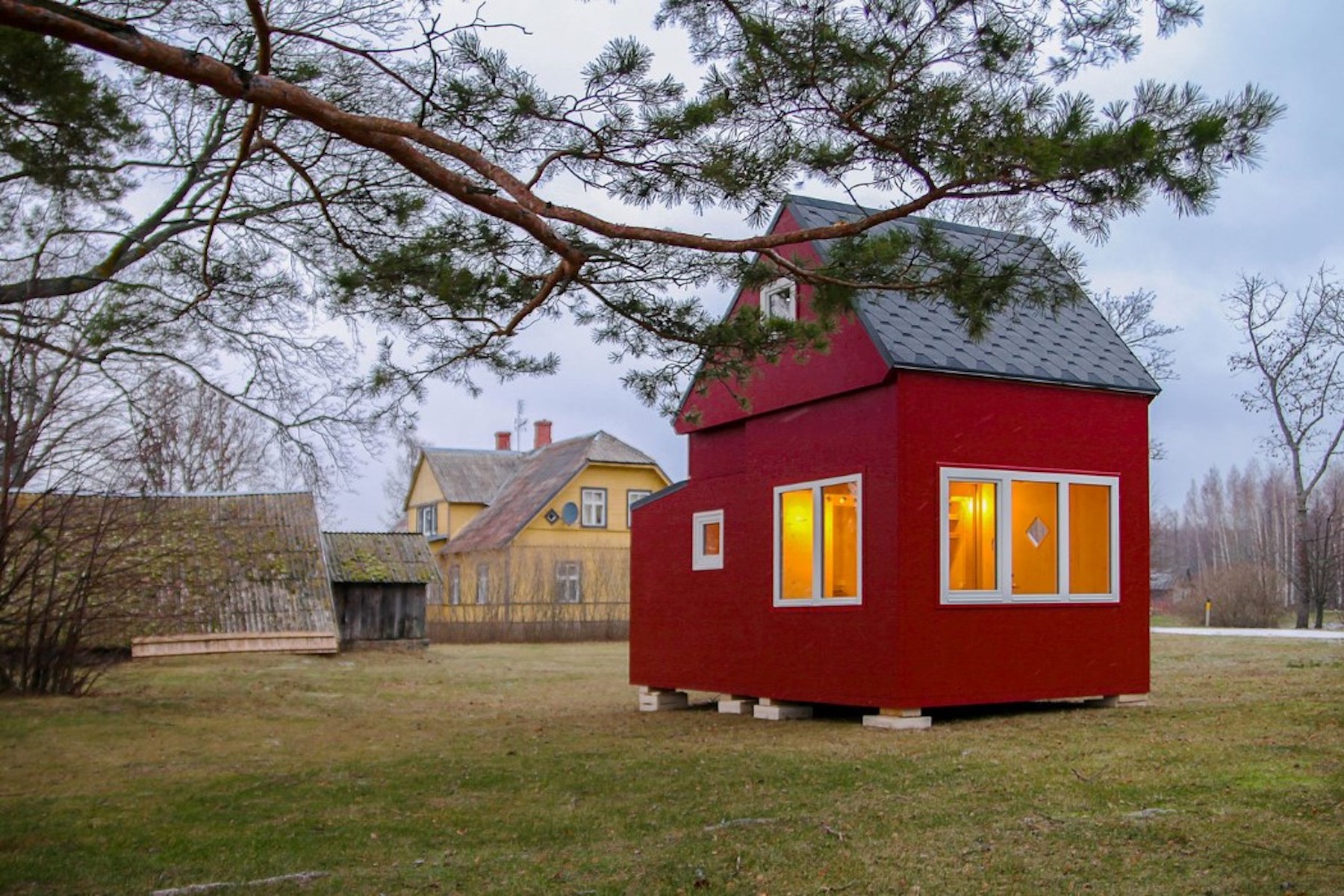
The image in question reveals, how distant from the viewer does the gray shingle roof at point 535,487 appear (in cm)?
3790

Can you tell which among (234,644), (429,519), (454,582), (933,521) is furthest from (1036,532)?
(429,519)

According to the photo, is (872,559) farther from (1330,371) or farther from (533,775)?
(1330,371)

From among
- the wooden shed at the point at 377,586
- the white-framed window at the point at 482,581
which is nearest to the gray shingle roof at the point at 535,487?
the white-framed window at the point at 482,581

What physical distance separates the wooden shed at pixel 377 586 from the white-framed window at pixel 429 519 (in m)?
16.8

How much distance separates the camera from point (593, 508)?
39.2 meters

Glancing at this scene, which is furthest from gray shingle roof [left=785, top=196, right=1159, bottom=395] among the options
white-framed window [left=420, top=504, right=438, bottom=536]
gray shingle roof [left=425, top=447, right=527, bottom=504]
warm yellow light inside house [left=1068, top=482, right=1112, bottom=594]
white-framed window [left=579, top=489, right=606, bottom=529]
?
white-framed window [left=420, top=504, right=438, bottom=536]

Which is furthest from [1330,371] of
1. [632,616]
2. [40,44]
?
[40,44]

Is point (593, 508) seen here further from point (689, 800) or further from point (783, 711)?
point (689, 800)

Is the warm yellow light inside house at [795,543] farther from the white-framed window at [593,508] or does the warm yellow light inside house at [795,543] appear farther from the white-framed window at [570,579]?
the white-framed window at [593,508]

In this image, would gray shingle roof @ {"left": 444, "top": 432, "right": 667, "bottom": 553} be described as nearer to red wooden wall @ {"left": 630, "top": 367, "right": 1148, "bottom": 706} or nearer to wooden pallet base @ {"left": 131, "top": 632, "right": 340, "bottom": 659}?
wooden pallet base @ {"left": 131, "top": 632, "right": 340, "bottom": 659}

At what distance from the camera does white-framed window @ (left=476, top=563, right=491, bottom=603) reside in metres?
37.1

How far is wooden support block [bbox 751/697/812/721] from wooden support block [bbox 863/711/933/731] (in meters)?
1.29

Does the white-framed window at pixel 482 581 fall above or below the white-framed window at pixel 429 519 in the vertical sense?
below

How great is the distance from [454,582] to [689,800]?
1347 inches
